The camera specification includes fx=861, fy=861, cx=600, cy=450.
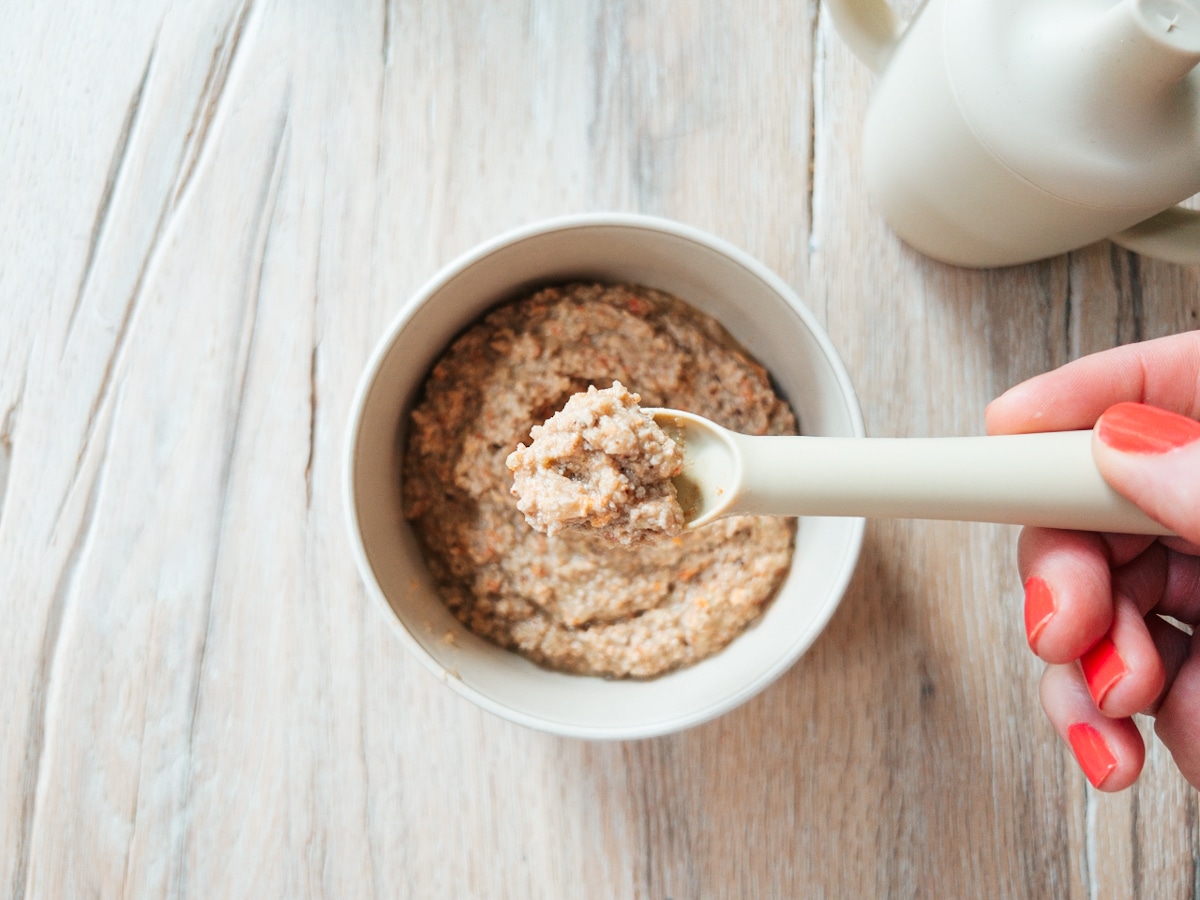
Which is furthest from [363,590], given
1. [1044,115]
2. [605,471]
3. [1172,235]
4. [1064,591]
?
[1172,235]

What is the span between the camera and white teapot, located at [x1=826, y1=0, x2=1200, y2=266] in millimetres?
777

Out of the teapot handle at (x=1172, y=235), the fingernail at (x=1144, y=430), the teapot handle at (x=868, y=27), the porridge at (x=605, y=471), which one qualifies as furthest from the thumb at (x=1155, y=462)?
the teapot handle at (x=868, y=27)

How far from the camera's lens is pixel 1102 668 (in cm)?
94

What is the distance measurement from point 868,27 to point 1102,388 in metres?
0.49

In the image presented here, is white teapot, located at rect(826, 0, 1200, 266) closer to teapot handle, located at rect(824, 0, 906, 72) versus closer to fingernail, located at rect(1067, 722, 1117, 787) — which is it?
teapot handle, located at rect(824, 0, 906, 72)

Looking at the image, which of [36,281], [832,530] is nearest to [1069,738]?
[832,530]

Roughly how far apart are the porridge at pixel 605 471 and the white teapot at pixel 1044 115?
45 centimetres

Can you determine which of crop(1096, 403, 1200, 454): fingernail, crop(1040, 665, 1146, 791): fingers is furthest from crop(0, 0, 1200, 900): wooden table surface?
crop(1096, 403, 1200, 454): fingernail

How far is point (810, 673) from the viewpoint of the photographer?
1155 mm

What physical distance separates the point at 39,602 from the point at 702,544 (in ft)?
3.01

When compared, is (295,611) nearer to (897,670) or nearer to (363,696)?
(363,696)

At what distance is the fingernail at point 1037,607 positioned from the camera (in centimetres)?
94

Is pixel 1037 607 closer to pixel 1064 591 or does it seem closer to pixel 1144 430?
pixel 1064 591

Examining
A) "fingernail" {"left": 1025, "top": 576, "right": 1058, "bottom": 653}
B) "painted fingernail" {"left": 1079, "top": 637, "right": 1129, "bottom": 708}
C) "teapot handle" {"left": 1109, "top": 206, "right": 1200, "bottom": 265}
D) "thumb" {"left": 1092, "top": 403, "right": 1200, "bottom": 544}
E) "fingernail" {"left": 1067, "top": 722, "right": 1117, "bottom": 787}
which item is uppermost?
"teapot handle" {"left": 1109, "top": 206, "right": 1200, "bottom": 265}
